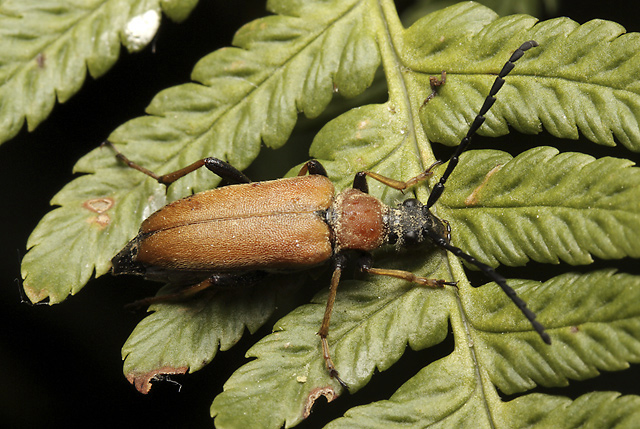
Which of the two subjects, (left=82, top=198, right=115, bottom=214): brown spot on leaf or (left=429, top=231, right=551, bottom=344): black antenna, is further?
(left=82, top=198, right=115, bottom=214): brown spot on leaf

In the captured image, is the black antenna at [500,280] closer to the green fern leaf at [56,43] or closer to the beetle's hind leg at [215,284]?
the beetle's hind leg at [215,284]

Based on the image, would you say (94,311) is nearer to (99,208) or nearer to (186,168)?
(99,208)

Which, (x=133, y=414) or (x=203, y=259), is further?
(x=133, y=414)

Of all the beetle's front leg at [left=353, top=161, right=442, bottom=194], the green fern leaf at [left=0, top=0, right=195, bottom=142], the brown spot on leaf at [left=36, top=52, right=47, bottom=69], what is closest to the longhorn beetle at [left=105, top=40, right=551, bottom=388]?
the beetle's front leg at [left=353, top=161, right=442, bottom=194]

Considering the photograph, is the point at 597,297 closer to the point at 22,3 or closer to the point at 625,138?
the point at 625,138

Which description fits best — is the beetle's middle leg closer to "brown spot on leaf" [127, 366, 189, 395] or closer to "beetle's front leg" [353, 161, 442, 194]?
"beetle's front leg" [353, 161, 442, 194]

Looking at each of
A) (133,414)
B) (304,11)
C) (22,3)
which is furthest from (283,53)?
(133,414)
